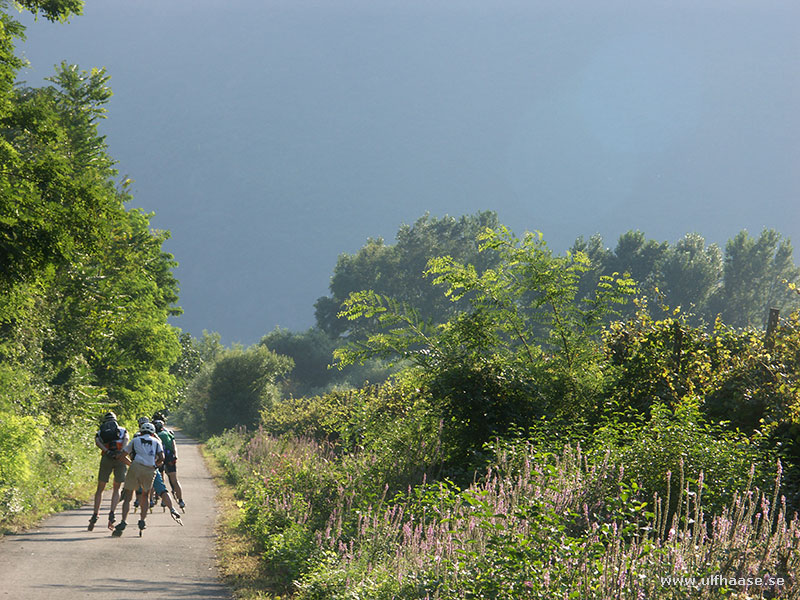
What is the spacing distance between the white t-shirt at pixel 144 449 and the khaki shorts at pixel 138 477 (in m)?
0.09

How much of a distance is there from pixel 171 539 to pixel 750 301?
92351 mm

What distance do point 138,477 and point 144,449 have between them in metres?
0.52

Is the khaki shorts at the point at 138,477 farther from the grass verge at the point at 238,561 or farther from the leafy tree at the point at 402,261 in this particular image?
the leafy tree at the point at 402,261

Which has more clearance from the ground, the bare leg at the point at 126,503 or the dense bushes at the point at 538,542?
the dense bushes at the point at 538,542

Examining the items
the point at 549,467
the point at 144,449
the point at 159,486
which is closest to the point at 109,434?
the point at 144,449

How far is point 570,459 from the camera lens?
391 inches

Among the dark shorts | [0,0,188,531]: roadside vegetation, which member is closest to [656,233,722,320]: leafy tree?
[0,0,188,531]: roadside vegetation

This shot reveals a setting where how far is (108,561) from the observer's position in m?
11.0

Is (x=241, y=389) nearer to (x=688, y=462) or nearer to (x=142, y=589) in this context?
(x=142, y=589)

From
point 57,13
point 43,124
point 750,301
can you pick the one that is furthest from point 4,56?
point 750,301

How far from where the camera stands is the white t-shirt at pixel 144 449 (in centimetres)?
1425

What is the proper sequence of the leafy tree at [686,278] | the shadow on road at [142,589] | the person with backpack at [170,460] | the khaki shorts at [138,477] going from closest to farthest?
the shadow on road at [142,589], the khaki shorts at [138,477], the person with backpack at [170,460], the leafy tree at [686,278]

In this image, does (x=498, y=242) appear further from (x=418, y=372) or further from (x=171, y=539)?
(x=171, y=539)

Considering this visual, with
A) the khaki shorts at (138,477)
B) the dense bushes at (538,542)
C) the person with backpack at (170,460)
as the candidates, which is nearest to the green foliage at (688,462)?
the dense bushes at (538,542)
